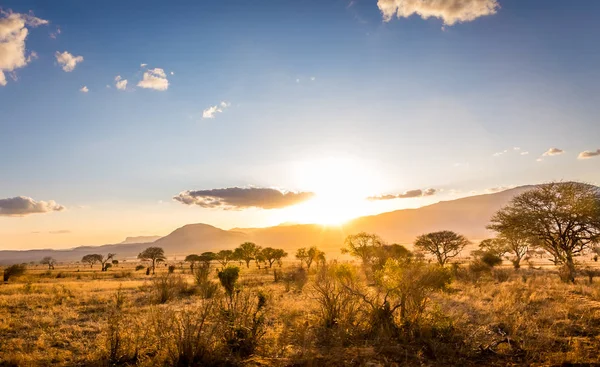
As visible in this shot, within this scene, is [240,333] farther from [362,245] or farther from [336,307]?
[362,245]

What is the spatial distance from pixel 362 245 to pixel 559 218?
22.9m

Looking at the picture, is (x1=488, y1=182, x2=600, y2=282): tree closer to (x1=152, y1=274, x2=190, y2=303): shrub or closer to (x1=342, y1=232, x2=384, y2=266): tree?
(x1=342, y1=232, x2=384, y2=266): tree

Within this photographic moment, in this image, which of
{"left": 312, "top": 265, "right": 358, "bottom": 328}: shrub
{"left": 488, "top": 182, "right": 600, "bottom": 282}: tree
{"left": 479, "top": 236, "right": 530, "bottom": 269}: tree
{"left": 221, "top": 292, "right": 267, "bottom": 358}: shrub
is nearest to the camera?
{"left": 221, "top": 292, "right": 267, "bottom": 358}: shrub

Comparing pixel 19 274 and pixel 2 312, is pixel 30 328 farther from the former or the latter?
pixel 19 274

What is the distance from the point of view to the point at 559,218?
84.5 feet

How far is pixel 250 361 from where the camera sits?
8.08 m

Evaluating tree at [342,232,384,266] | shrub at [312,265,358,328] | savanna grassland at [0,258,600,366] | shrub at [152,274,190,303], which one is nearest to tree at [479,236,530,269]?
tree at [342,232,384,266]

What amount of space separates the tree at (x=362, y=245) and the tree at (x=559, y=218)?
59.2 feet

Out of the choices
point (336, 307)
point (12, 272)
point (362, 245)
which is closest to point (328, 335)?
point (336, 307)

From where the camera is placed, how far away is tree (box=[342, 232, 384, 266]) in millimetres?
43781

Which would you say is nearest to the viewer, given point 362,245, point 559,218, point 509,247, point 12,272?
point 559,218

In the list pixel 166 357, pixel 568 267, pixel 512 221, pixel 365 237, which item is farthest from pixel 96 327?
pixel 365 237

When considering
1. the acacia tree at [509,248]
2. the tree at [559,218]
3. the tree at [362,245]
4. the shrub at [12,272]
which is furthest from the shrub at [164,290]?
the acacia tree at [509,248]

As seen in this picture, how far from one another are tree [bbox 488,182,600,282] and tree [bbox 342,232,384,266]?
18043mm
